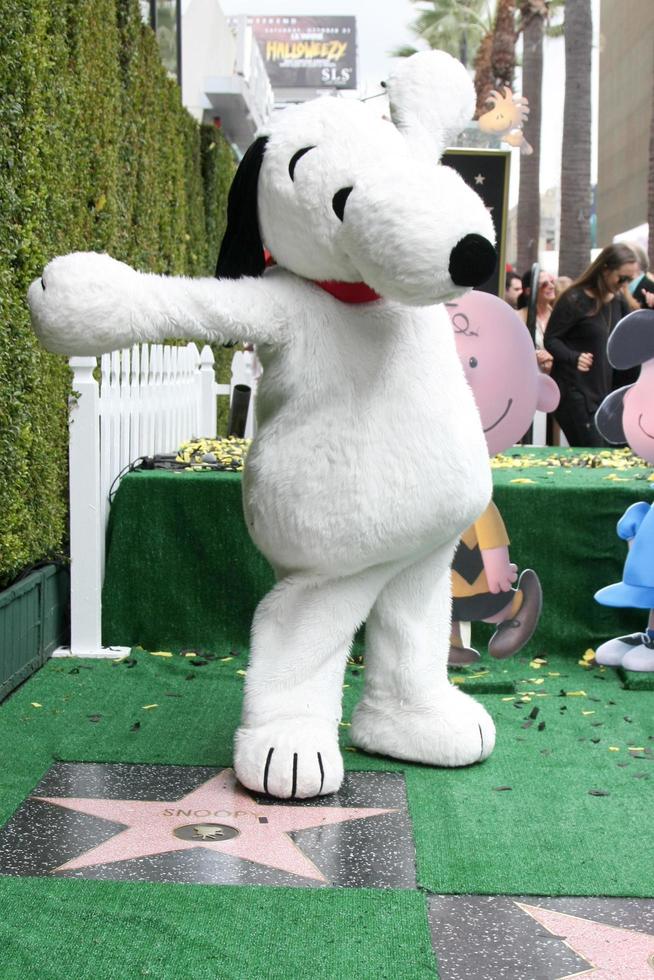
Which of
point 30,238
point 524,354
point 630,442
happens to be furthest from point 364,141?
point 630,442

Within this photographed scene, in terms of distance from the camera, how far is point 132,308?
2537mm

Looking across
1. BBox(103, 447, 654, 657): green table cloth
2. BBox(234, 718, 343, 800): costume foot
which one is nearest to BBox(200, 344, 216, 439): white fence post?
BBox(103, 447, 654, 657): green table cloth

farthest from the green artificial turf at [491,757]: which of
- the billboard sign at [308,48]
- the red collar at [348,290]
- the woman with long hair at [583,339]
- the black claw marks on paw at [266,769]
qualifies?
the billboard sign at [308,48]

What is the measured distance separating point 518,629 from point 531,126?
15689mm

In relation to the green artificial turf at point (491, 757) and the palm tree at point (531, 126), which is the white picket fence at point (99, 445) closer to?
the green artificial turf at point (491, 757)

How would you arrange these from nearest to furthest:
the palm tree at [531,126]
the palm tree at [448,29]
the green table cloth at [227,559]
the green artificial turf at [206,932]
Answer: the green artificial turf at [206,932] < the green table cloth at [227,559] < the palm tree at [531,126] < the palm tree at [448,29]

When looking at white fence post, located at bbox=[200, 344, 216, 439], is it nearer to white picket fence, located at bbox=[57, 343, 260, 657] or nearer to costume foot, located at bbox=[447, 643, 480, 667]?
white picket fence, located at bbox=[57, 343, 260, 657]

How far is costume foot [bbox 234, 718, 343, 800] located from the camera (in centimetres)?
276

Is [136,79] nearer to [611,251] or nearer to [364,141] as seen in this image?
[611,251]

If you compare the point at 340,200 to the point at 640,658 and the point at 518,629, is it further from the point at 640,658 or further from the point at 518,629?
the point at 640,658

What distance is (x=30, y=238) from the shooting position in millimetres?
3936

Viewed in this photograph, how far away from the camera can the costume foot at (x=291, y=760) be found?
2764mm

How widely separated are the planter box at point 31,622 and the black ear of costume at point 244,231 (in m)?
1.43

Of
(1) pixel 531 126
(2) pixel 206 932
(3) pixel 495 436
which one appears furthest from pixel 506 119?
(1) pixel 531 126
